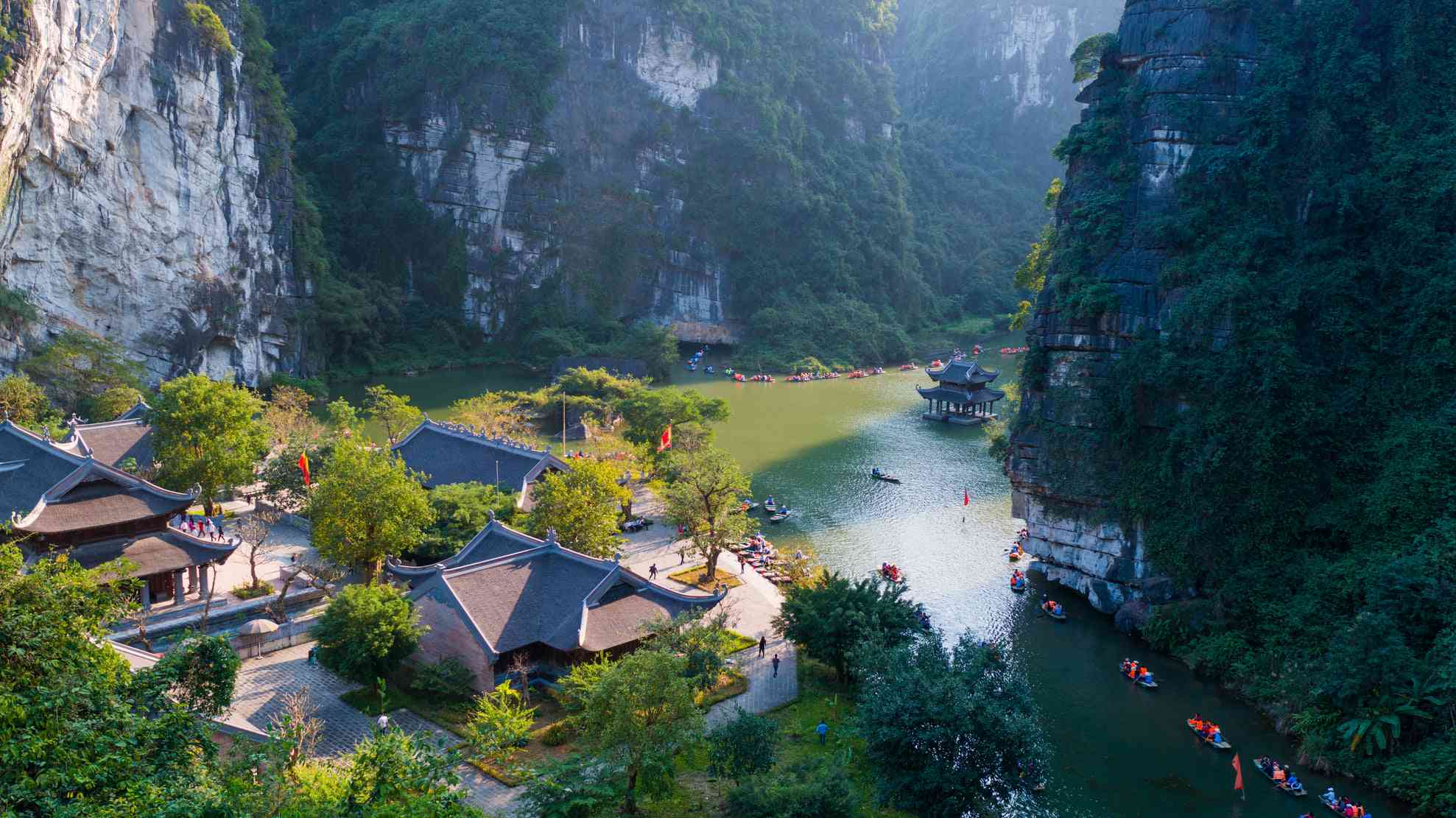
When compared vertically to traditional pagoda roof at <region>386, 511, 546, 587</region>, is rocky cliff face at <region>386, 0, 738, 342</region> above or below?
above

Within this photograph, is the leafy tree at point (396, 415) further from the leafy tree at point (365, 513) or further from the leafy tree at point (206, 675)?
the leafy tree at point (206, 675)

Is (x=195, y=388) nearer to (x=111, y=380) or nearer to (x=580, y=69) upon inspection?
(x=111, y=380)

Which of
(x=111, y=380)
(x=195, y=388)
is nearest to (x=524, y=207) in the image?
(x=111, y=380)

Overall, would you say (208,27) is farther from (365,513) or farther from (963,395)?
(963,395)

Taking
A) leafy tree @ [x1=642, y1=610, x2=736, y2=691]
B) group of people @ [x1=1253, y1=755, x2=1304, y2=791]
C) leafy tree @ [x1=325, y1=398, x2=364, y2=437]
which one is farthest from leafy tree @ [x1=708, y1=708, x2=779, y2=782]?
leafy tree @ [x1=325, y1=398, x2=364, y2=437]

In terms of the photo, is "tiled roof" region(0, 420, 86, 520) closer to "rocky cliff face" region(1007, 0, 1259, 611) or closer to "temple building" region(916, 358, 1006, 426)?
"rocky cliff face" region(1007, 0, 1259, 611)

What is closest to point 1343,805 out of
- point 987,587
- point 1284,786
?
point 1284,786

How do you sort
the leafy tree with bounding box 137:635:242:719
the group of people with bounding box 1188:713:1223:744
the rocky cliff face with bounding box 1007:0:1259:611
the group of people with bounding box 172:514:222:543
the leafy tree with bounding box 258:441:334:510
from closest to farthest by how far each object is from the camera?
1. the leafy tree with bounding box 137:635:242:719
2. the group of people with bounding box 1188:713:1223:744
3. the rocky cliff face with bounding box 1007:0:1259:611
4. the group of people with bounding box 172:514:222:543
5. the leafy tree with bounding box 258:441:334:510
